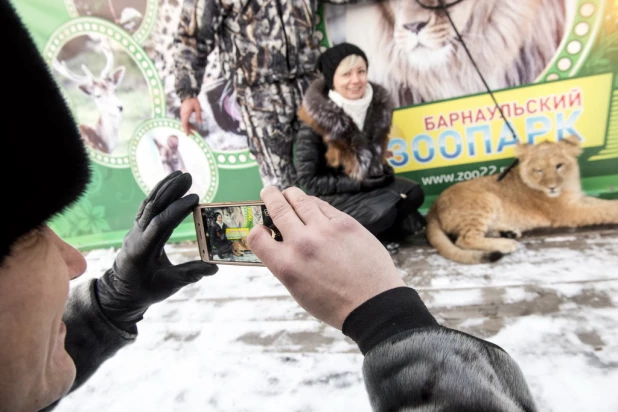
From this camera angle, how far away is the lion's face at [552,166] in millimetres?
2135

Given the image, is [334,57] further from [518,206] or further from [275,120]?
[518,206]

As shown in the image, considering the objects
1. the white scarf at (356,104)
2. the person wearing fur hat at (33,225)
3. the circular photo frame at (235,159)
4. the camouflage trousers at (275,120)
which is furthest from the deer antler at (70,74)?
the person wearing fur hat at (33,225)

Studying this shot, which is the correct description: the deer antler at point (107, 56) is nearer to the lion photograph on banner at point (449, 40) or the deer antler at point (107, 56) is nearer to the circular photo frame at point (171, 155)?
the circular photo frame at point (171, 155)

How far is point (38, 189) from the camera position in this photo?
551mm

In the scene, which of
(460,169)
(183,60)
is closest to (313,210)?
(183,60)

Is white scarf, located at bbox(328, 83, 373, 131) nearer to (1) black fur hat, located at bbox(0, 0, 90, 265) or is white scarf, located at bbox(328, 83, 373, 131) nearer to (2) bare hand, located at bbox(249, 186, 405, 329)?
(2) bare hand, located at bbox(249, 186, 405, 329)

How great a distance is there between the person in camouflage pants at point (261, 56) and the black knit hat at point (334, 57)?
0.18 m

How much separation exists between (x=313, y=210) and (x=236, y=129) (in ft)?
6.82

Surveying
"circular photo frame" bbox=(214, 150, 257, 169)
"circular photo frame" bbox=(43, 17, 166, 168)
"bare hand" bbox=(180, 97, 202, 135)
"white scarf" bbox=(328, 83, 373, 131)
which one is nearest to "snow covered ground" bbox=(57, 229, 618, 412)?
"white scarf" bbox=(328, 83, 373, 131)

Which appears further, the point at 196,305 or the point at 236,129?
the point at 236,129

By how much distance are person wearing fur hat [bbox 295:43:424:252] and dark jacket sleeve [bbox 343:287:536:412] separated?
1477 millimetres

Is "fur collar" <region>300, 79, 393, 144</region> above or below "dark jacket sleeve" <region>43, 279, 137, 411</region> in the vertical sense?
above

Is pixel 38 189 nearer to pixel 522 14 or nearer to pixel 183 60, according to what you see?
pixel 183 60

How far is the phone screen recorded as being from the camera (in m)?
1.00
